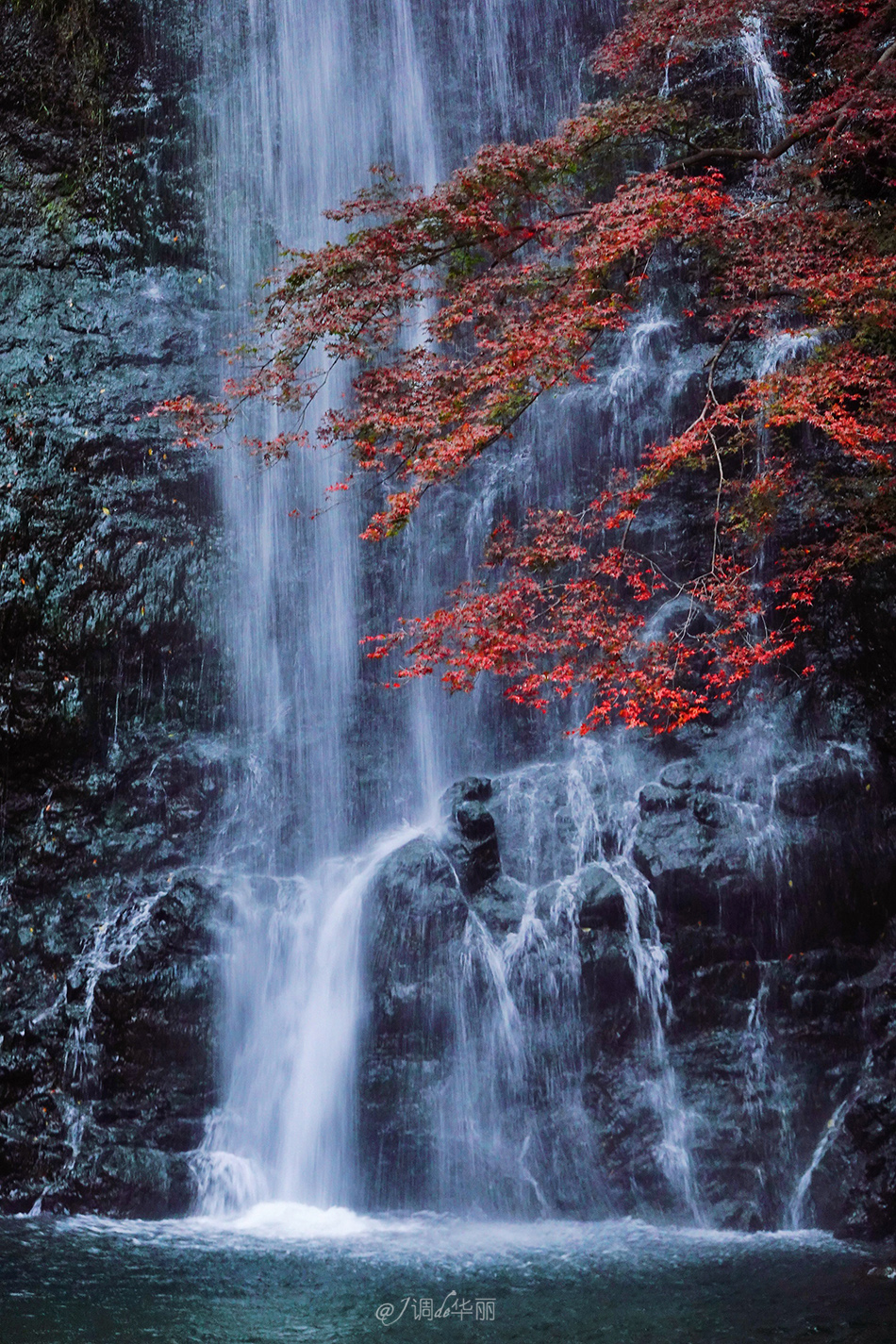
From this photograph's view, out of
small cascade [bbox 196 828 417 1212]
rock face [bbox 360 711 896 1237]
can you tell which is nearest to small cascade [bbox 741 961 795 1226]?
rock face [bbox 360 711 896 1237]

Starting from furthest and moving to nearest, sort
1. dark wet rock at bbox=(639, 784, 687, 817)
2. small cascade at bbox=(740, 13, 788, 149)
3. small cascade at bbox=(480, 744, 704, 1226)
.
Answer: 1. small cascade at bbox=(740, 13, 788, 149)
2. dark wet rock at bbox=(639, 784, 687, 817)
3. small cascade at bbox=(480, 744, 704, 1226)

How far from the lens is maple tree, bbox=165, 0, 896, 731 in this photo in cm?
769

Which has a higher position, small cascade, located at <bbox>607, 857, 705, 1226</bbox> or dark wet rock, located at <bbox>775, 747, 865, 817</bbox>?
dark wet rock, located at <bbox>775, 747, 865, 817</bbox>

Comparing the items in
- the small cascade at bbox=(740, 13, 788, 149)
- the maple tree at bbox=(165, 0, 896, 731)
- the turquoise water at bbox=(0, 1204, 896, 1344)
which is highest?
the small cascade at bbox=(740, 13, 788, 149)

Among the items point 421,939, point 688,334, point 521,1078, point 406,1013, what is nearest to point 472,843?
point 421,939

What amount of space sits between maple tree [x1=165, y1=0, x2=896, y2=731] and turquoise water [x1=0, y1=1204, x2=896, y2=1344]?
136 inches

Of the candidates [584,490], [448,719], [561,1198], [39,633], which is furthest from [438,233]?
[561,1198]

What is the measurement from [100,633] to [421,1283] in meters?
7.03

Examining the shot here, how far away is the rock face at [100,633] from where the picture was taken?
8.75 m

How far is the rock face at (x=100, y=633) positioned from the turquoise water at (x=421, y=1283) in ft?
4.21

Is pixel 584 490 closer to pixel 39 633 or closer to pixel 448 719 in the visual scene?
pixel 448 719

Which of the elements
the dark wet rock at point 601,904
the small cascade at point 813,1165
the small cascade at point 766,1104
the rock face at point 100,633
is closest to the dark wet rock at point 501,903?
the dark wet rock at point 601,904

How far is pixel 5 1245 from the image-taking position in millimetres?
6898

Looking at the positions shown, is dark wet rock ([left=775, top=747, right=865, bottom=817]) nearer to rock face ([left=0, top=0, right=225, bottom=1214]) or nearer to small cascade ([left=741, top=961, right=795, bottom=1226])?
small cascade ([left=741, top=961, right=795, bottom=1226])
